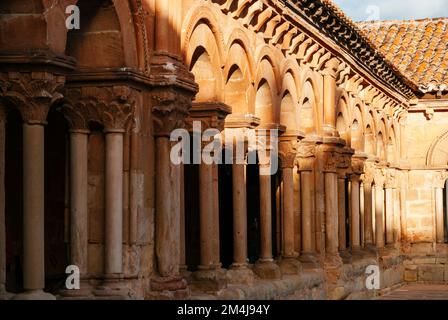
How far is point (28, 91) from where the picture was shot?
959 cm

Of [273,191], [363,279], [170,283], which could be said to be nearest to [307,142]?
[273,191]

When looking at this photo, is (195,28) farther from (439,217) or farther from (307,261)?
(439,217)

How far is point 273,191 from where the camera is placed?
19.9 m

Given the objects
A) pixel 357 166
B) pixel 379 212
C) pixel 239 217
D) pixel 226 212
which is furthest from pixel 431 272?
pixel 239 217

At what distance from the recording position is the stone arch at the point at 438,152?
→ 30.5m

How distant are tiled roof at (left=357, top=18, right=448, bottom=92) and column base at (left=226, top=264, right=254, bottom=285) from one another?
606 inches

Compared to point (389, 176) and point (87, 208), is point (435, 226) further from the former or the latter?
point (87, 208)

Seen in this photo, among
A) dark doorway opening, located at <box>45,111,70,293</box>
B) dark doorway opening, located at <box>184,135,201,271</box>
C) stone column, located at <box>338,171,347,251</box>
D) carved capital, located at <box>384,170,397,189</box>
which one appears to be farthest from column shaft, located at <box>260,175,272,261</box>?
carved capital, located at <box>384,170,397,189</box>

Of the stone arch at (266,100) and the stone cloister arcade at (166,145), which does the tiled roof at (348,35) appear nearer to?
the stone cloister arcade at (166,145)

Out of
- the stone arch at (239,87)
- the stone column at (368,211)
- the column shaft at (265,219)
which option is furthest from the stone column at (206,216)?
the stone column at (368,211)

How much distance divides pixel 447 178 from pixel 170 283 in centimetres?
1977

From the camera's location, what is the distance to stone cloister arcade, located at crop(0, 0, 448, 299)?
9.73 m

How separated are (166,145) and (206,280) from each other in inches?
106

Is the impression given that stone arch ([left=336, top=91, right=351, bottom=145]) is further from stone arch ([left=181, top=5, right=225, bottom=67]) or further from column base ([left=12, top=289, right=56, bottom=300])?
column base ([left=12, top=289, right=56, bottom=300])
